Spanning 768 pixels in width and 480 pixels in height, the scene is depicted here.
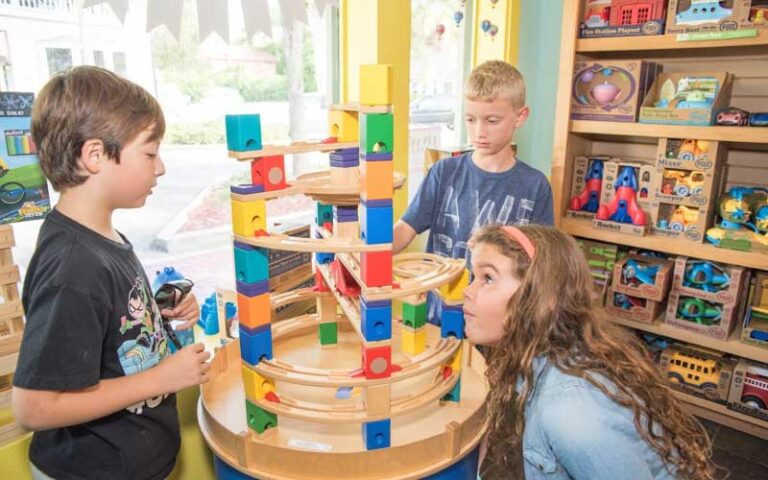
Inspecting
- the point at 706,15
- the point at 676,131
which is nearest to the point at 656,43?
the point at 706,15

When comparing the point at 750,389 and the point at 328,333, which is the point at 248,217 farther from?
the point at 750,389

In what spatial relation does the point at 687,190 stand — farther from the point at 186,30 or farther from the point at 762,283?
the point at 186,30

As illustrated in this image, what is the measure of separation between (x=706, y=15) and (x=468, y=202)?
1.10 m

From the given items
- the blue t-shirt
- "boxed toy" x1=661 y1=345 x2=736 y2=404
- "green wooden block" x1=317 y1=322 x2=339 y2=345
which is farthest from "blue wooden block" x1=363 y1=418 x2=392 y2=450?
"boxed toy" x1=661 y1=345 x2=736 y2=404

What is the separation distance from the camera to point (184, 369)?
896mm

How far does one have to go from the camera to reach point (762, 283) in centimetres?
190

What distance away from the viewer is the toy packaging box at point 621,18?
6.37 ft

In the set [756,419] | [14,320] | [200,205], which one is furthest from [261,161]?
[756,419]

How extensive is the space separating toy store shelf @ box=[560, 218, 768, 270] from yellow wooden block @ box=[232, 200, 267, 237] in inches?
63.0

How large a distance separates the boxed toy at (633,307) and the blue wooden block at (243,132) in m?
1.74

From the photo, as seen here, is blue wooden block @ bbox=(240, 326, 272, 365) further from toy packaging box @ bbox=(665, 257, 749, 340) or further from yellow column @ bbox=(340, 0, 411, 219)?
toy packaging box @ bbox=(665, 257, 749, 340)

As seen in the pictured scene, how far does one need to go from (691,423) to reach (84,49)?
1.55 metres

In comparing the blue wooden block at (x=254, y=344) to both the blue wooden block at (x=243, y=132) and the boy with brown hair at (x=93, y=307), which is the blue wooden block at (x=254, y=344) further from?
the blue wooden block at (x=243, y=132)

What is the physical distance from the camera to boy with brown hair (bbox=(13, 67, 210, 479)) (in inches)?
29.8
